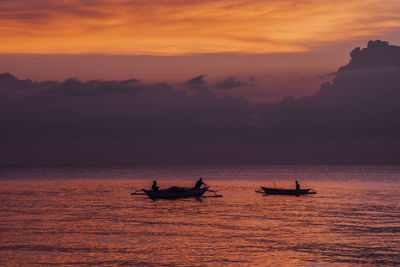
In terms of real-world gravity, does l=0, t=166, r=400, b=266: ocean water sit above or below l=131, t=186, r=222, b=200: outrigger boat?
below

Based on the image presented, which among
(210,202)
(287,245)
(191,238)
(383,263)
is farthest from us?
(210,202)

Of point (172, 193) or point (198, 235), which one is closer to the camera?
point (198, 235)

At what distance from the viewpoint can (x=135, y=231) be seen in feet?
150

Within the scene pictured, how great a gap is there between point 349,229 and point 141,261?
2136 centimetres

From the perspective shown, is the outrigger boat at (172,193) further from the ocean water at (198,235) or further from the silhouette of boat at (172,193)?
the ocean water at (198,235)

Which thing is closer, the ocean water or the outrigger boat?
the ocean water

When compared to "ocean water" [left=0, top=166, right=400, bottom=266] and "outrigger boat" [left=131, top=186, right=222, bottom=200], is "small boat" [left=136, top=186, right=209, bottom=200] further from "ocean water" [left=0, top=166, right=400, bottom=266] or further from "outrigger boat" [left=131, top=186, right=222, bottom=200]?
"ocean water" [left=0, top=166, right=400, bottom=266]

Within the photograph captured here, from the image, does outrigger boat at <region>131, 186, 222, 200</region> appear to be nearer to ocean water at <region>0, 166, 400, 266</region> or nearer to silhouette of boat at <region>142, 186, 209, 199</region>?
silhouette of boat at <region>142, 186, 209, 199</region>

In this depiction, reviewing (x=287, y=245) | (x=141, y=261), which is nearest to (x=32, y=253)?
(x=141, y=261)

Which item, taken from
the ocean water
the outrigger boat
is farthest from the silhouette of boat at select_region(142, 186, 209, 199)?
the ocean water

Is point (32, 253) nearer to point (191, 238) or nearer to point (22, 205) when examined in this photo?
point (191, 238)

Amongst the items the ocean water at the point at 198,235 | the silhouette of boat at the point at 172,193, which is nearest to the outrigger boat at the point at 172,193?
the silhouette of boat at the point at 172,193

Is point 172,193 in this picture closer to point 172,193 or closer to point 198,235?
point 172,193

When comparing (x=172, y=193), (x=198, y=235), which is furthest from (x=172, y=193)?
(x=198, y=235)
